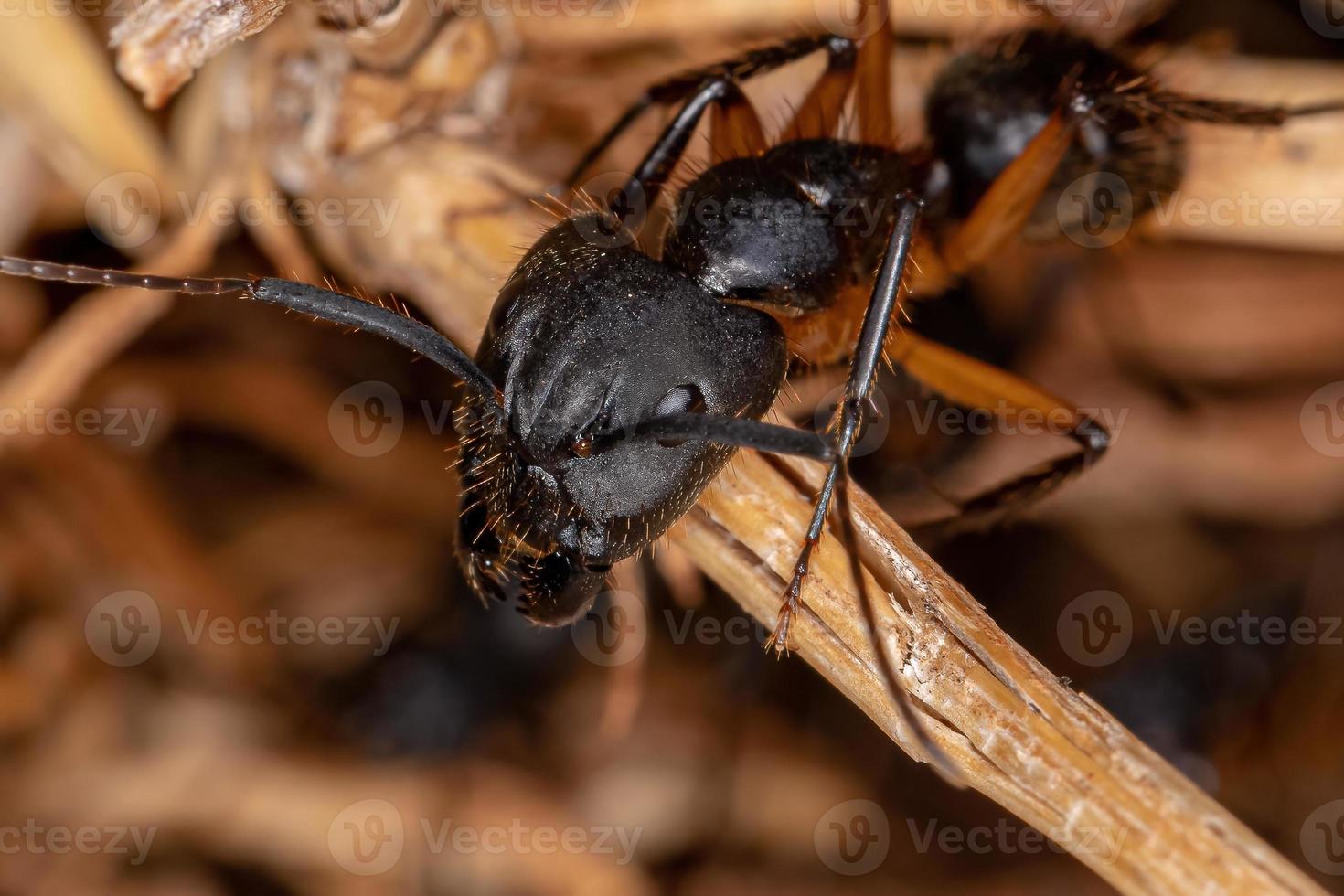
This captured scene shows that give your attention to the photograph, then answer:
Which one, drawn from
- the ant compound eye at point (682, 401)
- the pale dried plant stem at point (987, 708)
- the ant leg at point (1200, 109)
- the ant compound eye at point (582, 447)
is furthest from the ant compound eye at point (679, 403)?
the ant leg at point (1200, 109)

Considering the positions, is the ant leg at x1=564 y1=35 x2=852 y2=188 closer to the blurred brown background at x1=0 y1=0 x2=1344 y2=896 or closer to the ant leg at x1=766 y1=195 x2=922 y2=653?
the blurred brown background at x1=0 y1=0 x2=1344 y2=896

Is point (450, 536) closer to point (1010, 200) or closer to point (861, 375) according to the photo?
point (861, 375)

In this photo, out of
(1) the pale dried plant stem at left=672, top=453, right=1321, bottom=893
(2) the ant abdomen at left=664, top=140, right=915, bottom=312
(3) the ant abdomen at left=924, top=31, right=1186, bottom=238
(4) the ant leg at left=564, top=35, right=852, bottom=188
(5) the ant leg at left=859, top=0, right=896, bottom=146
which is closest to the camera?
(1) the pale dried plant stem at left=672, top=453, right=1321, bottom=893

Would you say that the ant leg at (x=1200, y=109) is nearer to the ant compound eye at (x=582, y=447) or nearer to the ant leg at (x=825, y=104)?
the ant leg at (x=825, y=104)

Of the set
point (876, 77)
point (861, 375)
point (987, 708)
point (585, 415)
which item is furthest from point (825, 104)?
point (987, 708)

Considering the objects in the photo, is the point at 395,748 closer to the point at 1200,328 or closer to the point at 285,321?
the point at 285,321

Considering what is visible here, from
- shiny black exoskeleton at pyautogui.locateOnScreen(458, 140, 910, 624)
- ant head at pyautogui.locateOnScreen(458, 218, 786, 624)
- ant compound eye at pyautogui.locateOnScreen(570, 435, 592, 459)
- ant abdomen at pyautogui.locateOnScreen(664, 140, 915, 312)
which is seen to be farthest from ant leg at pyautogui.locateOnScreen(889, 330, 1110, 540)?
ant compound eye at pyautogui.locateOnScreen(570, 435, 592, 459)

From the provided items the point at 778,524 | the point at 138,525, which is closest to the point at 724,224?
the point at 778,524
